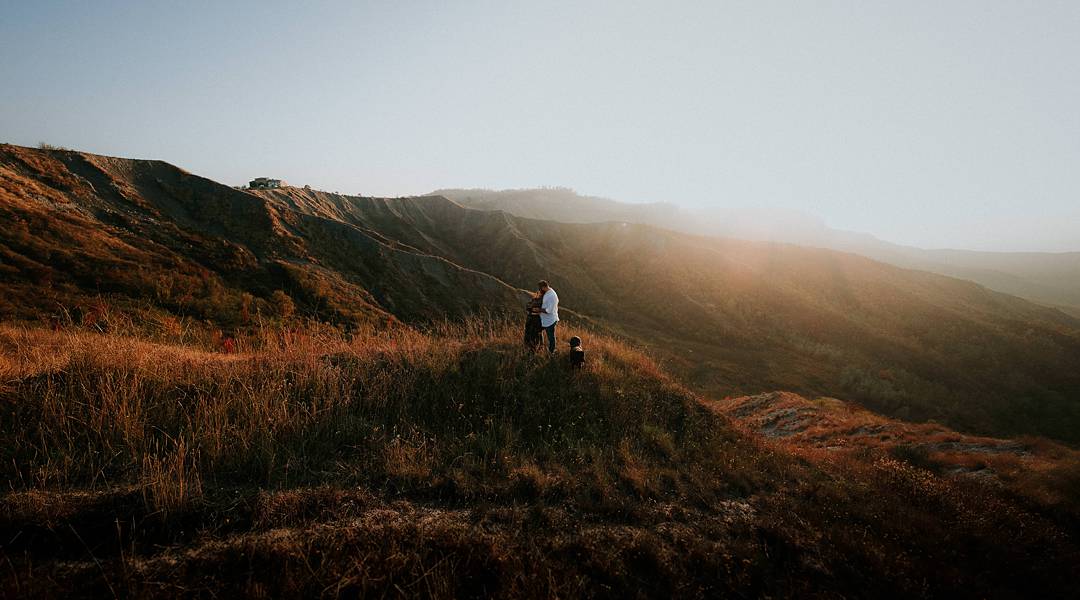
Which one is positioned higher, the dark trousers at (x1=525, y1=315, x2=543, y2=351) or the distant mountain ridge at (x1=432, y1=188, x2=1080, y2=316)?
the distant mountain ridge at (x1=432, y1=188, x2=1080, y2=316)

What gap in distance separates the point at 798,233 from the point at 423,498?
8354 inches

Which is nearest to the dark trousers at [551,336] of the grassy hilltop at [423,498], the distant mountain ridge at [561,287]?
the grassy hilltop at [423,498]

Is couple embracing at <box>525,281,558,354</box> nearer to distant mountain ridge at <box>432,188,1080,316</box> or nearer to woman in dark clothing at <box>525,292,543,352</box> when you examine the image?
woman in dark clothing at <box>525,292,543,352</box>

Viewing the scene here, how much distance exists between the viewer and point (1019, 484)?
746 cm

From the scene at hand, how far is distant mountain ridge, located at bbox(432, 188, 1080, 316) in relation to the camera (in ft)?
400

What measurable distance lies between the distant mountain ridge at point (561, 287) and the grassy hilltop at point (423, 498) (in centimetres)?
Result: 1329

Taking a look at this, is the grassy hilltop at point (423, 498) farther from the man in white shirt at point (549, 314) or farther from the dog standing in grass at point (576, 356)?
the man in white shirt at point (549, 314)

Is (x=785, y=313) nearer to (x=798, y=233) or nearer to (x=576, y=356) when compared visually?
(x=576, y=356)

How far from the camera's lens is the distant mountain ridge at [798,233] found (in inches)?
4798

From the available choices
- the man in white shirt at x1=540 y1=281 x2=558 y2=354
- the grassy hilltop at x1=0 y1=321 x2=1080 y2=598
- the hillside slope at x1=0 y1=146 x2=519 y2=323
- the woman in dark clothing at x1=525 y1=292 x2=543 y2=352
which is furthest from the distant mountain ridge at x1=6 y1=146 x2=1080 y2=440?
the man in white shirt at x1=540 y1=281 x2=558 y2=354

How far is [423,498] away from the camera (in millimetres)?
3900

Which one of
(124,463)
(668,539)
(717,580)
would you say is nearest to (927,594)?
(717,580)

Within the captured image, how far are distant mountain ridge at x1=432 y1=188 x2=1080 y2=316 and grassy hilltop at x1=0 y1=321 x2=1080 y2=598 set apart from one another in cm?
11418

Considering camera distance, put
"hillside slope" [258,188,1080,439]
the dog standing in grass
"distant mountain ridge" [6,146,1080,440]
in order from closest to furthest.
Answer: the dog standing in grass < "distant mountain ridge" [6,146,1080,440] < "hillside slope" [258,188,1080,439]
